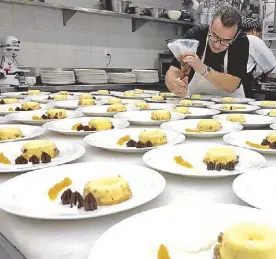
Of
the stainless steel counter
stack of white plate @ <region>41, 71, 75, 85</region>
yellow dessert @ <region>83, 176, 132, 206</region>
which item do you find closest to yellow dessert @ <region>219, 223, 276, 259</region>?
yellow dessert @ <region>83, 176, 132, 206</region>

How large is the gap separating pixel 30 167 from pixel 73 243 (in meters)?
0.47

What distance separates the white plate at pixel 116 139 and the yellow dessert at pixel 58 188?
31 cm

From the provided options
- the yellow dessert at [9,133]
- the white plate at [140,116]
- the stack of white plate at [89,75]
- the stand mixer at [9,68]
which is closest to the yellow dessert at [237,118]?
the white plate at [140,116]

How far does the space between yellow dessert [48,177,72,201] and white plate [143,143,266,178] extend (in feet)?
0.87

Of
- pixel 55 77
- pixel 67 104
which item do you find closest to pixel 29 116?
pixel 67 104

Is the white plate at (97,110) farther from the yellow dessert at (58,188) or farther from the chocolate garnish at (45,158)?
the yellow dessert at (58,188)

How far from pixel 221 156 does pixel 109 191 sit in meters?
0.44

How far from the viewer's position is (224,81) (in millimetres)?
3182

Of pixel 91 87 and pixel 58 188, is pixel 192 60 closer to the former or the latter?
pixel 58 188

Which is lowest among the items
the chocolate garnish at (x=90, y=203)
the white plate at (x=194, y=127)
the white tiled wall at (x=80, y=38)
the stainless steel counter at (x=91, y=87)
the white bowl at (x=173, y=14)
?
the chocolate garnish at (x=90, y=203)

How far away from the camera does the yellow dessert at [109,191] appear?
86cm

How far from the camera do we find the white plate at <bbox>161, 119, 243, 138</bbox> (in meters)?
1.57

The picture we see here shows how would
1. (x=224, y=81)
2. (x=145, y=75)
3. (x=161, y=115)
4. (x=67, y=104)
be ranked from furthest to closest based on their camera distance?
(x=145, y=75) → (x=224, y=81) → (x=67, y=104) → (x=161, y=115)

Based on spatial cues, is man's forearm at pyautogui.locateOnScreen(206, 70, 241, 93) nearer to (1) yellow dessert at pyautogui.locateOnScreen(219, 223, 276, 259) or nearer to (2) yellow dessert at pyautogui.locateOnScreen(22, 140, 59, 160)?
(2) yellow dessert at pyautogui.locateOnScreen(22, 140, 59, 160)
